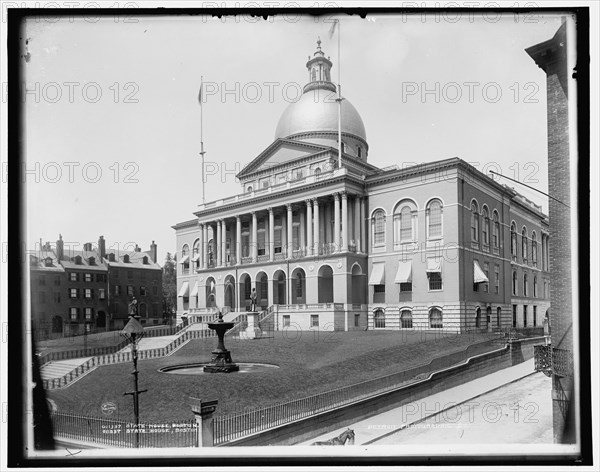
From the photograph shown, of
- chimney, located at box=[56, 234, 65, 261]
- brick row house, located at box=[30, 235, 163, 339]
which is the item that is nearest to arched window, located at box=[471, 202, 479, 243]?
brick row house, located at box=[30, 235, 163, 339]

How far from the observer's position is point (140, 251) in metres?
11.8

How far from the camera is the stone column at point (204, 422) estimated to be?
9.51 m

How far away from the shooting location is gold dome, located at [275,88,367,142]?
38.5 ft

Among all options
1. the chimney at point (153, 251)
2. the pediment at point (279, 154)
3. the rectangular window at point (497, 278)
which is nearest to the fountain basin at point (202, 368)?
the chimney at point (153, 251)

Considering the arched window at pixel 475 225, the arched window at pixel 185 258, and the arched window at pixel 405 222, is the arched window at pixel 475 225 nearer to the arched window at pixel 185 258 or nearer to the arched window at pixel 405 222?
the arched window at pixel 405 222

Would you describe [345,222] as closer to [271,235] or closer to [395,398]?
[271,235]

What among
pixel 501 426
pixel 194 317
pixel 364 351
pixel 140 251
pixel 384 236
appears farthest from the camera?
pixel 384 236

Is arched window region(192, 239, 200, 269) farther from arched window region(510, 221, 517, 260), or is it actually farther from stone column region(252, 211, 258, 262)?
arched window region(510, 221, 517, 260)

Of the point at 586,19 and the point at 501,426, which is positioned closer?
the point at 586,19

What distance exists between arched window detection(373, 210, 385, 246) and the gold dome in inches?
129

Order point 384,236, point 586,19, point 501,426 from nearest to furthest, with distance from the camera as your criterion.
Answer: point 586,19 < point 501,426 < point 384,236

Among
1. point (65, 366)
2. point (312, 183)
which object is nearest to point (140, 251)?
point (65, 366)

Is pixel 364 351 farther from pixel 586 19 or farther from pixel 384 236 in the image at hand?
pixel 586 19

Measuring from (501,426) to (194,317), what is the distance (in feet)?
29.1
